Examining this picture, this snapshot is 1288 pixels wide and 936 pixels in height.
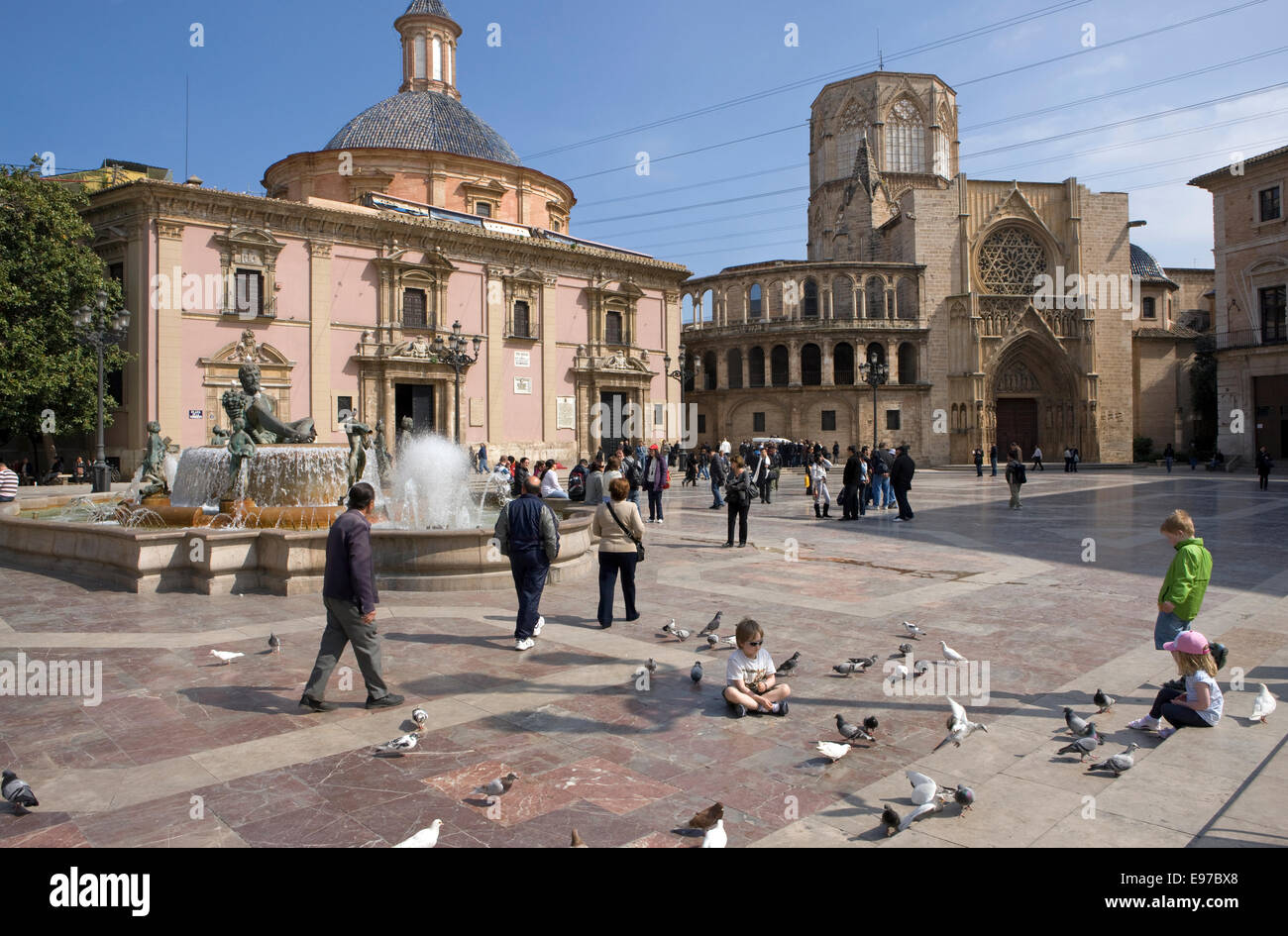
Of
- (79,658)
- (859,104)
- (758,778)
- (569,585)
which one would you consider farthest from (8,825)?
(859,104)

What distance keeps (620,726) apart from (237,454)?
8.90m

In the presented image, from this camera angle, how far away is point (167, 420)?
24828 mm

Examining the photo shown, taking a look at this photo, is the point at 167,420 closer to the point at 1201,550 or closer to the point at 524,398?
the point at 524,398

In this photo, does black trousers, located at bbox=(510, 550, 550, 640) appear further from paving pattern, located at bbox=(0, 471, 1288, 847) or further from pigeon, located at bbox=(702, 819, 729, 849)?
pigeon, located at bbox=(702, 819, 729, 849)

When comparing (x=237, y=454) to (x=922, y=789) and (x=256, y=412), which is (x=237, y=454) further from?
(x=922, y=789)

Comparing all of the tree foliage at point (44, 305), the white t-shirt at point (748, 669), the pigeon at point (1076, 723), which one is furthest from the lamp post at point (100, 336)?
the pigeon at point (1076, 723)

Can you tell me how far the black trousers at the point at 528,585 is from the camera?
685cm

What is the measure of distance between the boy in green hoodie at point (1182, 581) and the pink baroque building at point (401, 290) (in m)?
24.3

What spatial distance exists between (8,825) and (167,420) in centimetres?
2466

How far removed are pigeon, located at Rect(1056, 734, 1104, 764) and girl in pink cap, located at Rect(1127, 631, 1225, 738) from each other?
651 millimetres

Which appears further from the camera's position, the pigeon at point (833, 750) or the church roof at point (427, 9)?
the church roof at point (427, 9)

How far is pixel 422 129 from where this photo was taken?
3612cm

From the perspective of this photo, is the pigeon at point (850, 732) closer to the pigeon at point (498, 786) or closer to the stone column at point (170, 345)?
the pigeon at point (498, 786)

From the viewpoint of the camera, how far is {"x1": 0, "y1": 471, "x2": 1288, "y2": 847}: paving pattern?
3.57 metres
